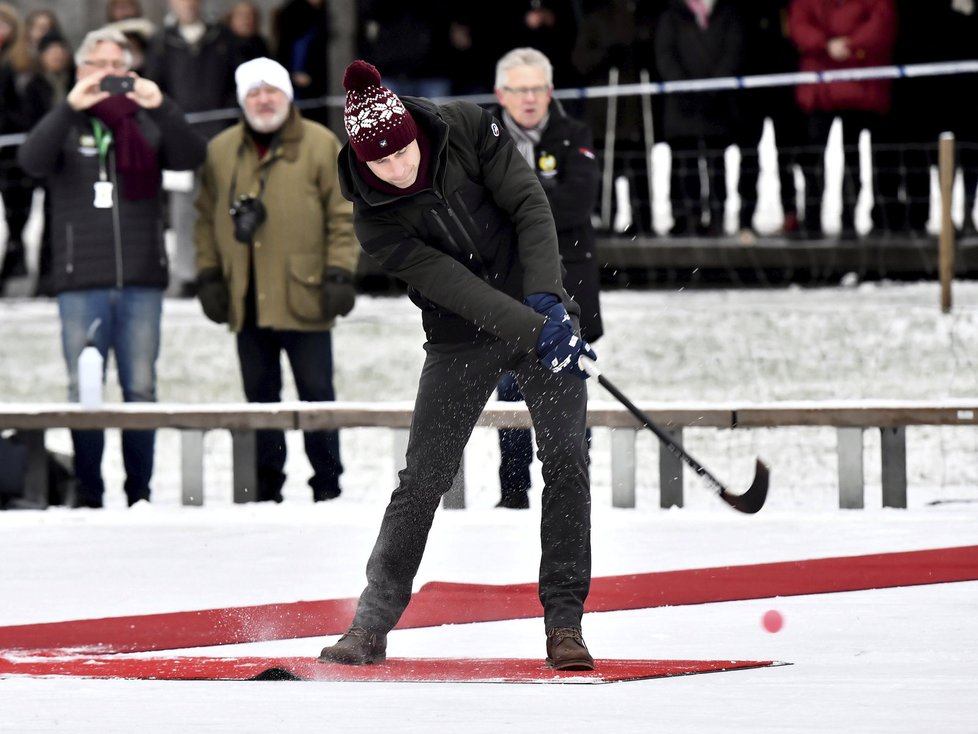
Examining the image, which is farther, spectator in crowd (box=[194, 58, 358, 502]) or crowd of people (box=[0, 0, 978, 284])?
crowd of people (box=[0, 0, 978, 284])

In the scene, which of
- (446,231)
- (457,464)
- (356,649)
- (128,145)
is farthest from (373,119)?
(128,145)

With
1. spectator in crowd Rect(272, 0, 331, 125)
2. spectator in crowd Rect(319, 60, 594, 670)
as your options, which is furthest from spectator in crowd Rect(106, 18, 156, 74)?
spectator in crowd Rect(319, 60, 594, 670)

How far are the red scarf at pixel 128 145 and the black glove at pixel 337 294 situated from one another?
0.80m

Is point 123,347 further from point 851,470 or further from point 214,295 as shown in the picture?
point 851,470

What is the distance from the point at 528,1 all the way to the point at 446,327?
23.0ft

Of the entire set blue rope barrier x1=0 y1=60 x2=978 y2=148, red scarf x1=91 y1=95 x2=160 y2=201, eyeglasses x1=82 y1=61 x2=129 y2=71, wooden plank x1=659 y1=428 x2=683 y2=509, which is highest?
eyeglasses x1=82 y1=61 x2=129 y2=71

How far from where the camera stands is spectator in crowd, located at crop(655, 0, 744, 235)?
11.0 meters

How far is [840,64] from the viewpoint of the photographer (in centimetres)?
1082

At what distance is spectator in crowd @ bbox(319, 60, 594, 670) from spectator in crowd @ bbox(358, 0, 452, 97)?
22.1 feet

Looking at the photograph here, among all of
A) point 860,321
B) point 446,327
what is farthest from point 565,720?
point 860,321

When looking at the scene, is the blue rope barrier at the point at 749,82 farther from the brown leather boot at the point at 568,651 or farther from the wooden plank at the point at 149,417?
the brown leather boot at the point at 568,651

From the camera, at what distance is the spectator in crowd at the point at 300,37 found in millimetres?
11750

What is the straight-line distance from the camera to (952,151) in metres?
10.3

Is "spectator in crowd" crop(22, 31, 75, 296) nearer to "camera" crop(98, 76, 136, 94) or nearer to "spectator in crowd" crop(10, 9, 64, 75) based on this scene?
"spectator in crowd" crop(10, 9, 64, 75)
